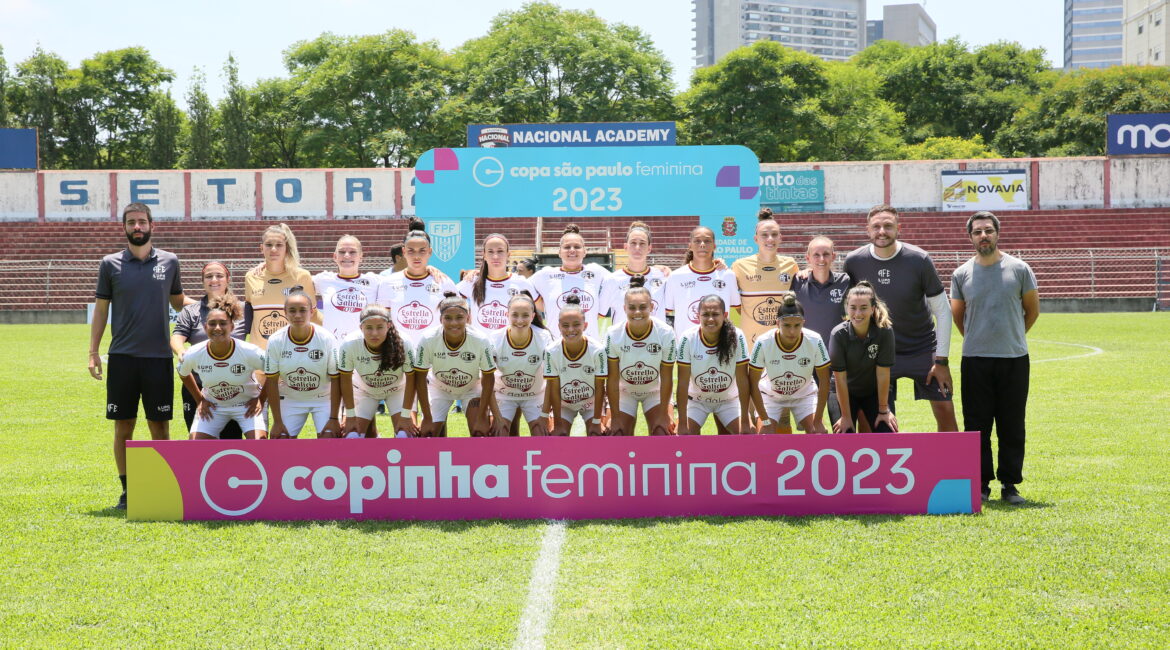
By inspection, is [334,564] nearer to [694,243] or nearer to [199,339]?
[199,339]

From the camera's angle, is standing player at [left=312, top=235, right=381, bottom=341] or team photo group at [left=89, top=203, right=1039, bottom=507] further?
standing player at [left=312, top=235, right=381, bottom=341]

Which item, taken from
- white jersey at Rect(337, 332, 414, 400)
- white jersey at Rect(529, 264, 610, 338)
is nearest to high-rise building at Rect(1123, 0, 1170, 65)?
white jersey at Rect(529, 264, 610, 338)

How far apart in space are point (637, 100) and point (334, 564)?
48723mm

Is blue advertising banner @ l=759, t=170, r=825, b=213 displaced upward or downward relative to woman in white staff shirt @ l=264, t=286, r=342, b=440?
upward

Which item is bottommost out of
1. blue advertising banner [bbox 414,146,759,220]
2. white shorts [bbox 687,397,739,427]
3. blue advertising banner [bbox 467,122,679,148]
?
white shorts [bbox 687,397,739,427]

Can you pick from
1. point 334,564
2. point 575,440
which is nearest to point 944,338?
point 575,440

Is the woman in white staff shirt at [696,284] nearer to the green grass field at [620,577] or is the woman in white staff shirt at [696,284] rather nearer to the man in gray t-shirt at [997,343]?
the man in gray t-shirt at [997,343]

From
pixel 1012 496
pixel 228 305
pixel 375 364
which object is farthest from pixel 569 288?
Answer: pixel 1012 496

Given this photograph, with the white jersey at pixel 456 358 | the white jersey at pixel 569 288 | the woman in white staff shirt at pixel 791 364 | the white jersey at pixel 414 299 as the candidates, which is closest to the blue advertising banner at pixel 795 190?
the white jersey at pixel 569 288

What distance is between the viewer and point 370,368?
6.79m

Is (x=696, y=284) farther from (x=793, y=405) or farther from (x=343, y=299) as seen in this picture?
(x=343, y=299)

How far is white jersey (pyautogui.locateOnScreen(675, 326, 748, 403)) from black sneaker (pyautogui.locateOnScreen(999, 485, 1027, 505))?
5.85 ft

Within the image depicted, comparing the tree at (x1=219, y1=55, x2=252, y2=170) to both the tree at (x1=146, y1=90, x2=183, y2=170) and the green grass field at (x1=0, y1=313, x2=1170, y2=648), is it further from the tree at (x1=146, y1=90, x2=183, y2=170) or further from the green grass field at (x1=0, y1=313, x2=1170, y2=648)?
the green grass field at (x1=0, y1=313, x2=1170, y2=648)

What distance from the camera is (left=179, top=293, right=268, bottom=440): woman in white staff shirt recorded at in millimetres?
6633
